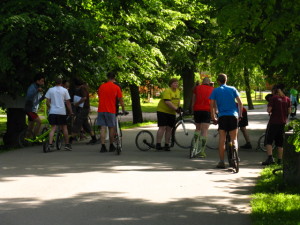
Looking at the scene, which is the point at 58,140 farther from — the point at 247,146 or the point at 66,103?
the point at 247,146

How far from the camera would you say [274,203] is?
7.98m

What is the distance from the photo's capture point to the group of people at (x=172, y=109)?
11805mm

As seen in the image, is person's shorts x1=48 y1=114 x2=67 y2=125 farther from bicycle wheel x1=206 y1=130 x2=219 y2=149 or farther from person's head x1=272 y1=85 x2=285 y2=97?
person's head x1=272 y1=85 x2=285 y2=97

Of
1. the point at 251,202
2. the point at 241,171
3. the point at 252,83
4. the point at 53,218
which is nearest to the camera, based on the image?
the point at 53,218

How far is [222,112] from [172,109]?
3619 millimetres

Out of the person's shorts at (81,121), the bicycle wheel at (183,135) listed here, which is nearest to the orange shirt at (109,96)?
the bicycle wheel at (183,135)

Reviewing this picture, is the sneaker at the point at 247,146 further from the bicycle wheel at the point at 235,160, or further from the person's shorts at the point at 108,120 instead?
the bicycle wheel at the point at 235,160

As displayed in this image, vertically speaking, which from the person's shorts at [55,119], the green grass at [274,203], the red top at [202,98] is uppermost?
the red top at [202,98]

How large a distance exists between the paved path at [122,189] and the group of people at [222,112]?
0.59 meters

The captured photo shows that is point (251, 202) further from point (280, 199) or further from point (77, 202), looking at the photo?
point (77, 202)

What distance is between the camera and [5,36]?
51.2 feet

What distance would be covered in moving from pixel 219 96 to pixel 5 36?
20.6 feet

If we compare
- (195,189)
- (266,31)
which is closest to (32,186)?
(195,189)

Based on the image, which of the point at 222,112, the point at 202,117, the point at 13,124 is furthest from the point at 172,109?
the point at 13,124
